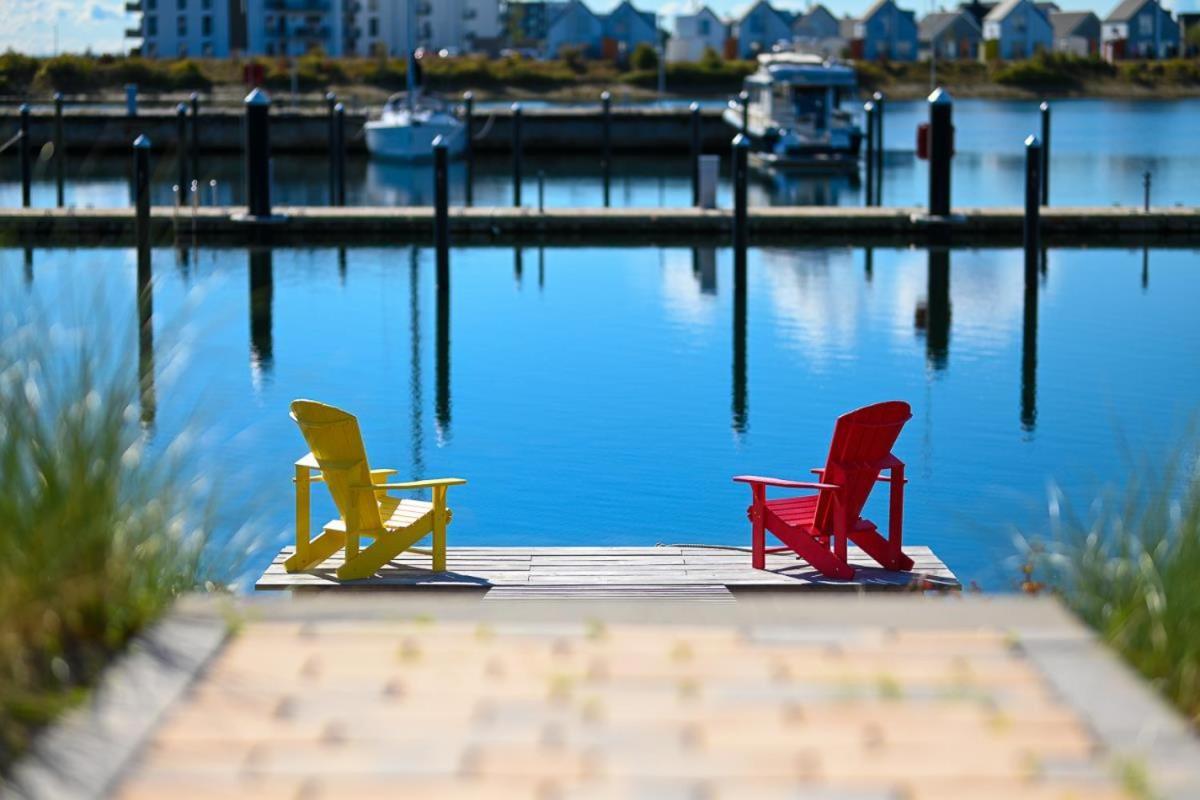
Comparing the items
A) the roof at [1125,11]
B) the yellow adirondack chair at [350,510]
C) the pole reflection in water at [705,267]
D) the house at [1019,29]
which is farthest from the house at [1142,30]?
the yellow adirondack chair at [350,510]

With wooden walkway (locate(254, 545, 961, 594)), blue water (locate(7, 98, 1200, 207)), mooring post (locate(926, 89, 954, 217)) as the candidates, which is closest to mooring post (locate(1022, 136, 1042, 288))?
mooring post (locate(926, 89, 954, 217))

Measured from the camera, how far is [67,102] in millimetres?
55875

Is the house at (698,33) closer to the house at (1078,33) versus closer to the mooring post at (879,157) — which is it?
the house at (1078,33)

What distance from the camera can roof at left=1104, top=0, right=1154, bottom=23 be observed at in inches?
4617

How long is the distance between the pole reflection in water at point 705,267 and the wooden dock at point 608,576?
1276 cm

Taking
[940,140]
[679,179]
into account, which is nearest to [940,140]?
[940,140]

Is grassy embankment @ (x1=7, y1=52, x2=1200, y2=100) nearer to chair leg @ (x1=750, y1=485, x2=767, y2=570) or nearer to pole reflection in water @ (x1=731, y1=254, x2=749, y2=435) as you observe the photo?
pole reflection in water @ (x1=731, y1=254, x2=749, y2=435)

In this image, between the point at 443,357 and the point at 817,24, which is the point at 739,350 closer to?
the point at 443,357

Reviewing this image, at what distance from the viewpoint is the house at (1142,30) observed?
11638cm

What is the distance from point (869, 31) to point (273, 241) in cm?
10289

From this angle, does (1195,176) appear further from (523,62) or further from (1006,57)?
(1006,57)

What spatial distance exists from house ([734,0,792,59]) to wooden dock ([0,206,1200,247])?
94550 millimetres

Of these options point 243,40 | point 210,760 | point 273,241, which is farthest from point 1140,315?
point 243,40

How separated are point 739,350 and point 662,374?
4.71 feet
